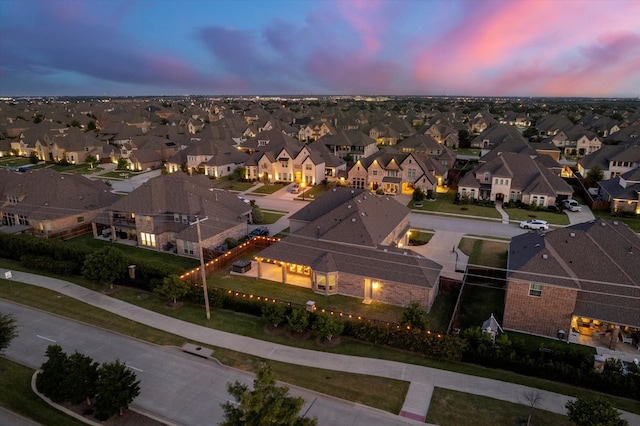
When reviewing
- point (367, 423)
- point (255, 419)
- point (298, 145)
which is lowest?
point (367, 423)

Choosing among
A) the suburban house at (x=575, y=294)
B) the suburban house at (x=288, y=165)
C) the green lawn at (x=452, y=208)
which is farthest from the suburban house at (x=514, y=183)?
the suburban house at (x=575, y=294)

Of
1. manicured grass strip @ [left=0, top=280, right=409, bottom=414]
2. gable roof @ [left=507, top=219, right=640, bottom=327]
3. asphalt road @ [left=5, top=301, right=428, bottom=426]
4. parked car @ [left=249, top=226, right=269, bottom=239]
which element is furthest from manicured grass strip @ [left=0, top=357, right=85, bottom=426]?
gable roof @ [left=507, top=219, right=640, bottom=327]

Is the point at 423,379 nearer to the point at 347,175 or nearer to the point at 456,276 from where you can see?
the point at 456,276

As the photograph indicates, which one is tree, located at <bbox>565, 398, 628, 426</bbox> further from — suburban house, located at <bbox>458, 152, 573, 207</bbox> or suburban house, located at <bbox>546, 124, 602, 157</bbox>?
suburban house, located at <bbox>546, 124, 602, 157</bbox>

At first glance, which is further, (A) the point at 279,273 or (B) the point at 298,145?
(B) the point at 298,145

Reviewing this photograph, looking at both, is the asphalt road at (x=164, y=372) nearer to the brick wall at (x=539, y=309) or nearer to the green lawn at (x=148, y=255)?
the green lawn at (x=148, y=255)

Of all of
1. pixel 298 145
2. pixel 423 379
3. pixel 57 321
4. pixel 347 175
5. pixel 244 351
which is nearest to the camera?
pixel 423 379

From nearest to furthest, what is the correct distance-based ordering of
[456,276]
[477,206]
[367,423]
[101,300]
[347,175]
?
[367,423] < [101,300] < [456,276] < [477,206] < [347,175]

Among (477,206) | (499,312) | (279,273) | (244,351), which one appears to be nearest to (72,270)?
(279,273)
